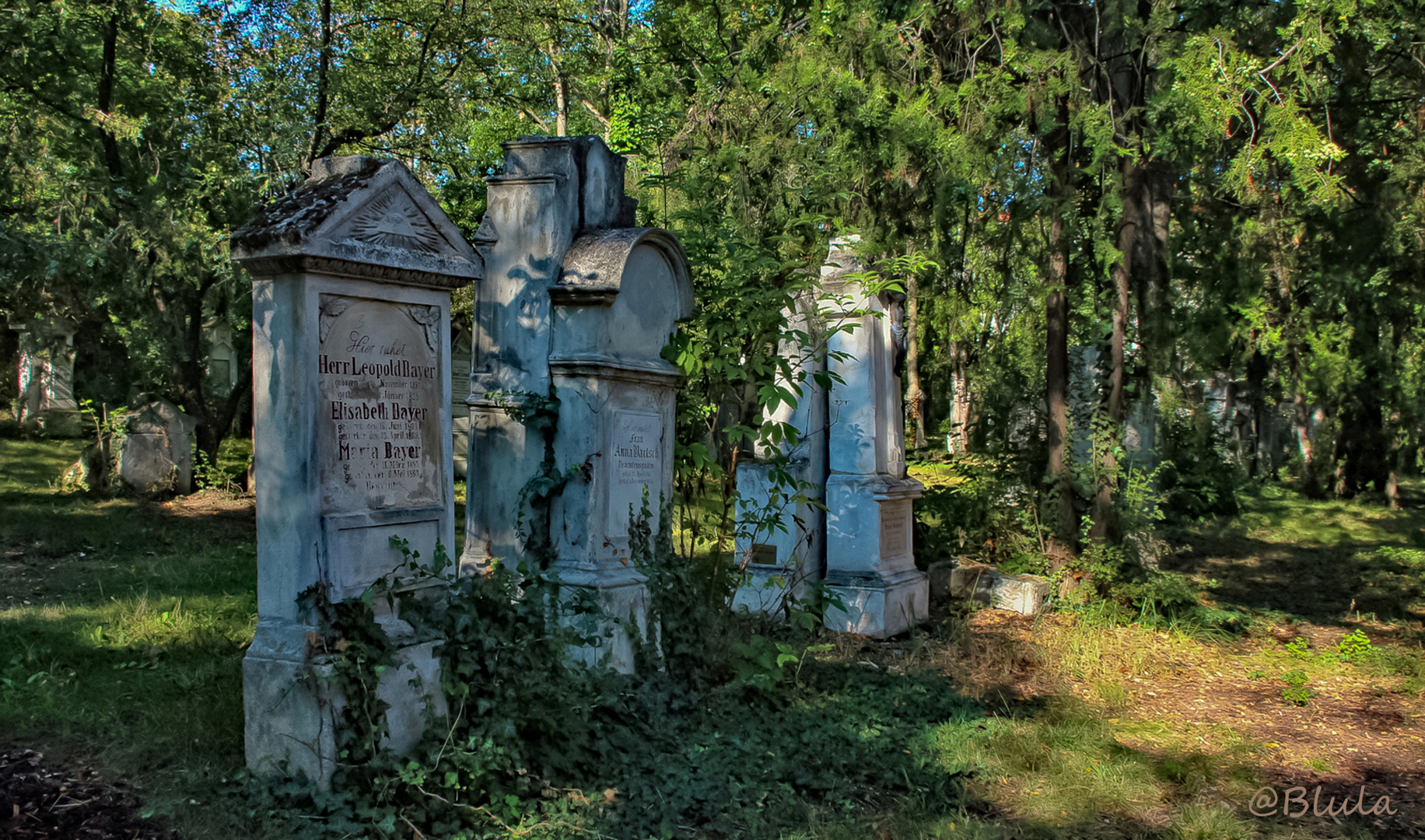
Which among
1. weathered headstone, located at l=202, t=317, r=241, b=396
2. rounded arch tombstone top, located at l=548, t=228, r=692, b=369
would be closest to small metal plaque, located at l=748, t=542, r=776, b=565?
rounded arch tombstone top, located at l=548, t=228, r=692, b=369

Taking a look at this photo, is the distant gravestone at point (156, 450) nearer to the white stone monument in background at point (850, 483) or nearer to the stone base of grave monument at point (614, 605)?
the white stone monument in background at point (850, 483)

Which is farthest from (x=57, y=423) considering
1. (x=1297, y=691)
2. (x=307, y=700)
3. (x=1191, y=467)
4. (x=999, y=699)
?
(x=1297, y=691)

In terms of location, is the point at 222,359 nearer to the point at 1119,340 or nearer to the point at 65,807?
the point at 1119,340

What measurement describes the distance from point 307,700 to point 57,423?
1800cm

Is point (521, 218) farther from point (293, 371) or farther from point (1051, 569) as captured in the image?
point (1051, 569)

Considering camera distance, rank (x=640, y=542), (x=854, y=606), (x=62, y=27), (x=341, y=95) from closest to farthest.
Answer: (x=640, y=542), (x=854, y=606), (x=62, y=27), (x=341, y=95)

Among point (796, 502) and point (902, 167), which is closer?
point (796, 502)

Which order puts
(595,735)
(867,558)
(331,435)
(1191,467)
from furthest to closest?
(1191,467), (867,558), (595,735), (331,435)

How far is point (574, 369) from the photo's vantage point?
18.6 feet

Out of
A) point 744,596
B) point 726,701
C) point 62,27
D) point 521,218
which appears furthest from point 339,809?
point 62,27

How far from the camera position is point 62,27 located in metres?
9.98

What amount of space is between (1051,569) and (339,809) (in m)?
7.01

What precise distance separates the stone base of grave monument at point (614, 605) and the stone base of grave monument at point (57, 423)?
15.4 metres

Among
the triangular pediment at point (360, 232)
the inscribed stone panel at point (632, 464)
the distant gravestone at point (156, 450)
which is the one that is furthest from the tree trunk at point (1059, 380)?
the distant gravestone at point (156, 450)
